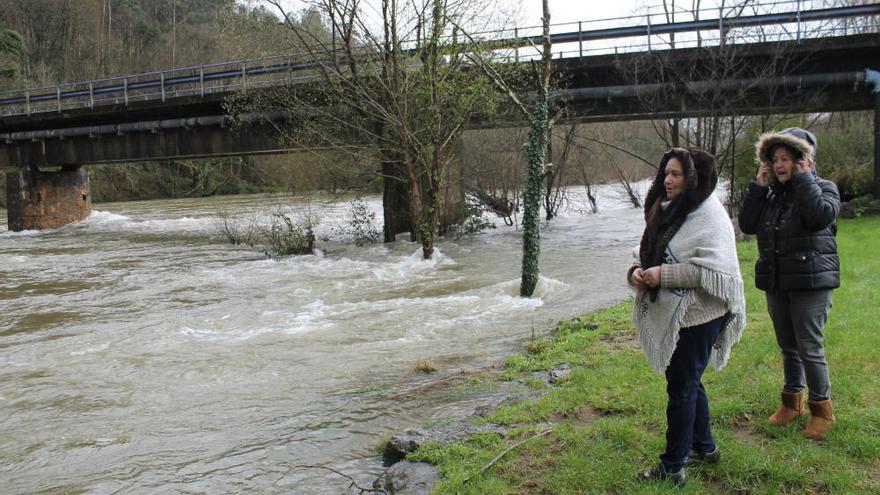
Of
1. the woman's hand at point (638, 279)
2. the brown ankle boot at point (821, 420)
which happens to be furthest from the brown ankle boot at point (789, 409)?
the woman's hand at point (638, 279)

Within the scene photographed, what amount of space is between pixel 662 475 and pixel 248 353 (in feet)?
21.5

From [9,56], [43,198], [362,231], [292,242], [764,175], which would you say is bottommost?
[292,242]

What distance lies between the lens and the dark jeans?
3869 mm

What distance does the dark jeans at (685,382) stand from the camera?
12.7 ft

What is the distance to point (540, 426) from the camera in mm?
5223

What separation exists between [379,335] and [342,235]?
14.1 metres

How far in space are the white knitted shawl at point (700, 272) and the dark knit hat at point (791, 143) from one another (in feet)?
2.58

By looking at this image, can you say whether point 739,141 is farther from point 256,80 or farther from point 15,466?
point 15,466

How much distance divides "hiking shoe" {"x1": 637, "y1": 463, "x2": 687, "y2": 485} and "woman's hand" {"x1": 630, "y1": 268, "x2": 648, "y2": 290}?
1097mm

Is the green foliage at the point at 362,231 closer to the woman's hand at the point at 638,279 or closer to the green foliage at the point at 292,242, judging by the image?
the green foliage at the point at 292,242

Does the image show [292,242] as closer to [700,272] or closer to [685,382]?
[685,382]

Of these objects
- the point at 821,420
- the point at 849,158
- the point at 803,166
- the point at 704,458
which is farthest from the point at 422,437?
the point at 849,158

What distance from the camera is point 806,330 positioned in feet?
14.1

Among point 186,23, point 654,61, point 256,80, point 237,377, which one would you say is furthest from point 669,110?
point 186,23
